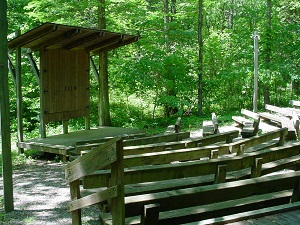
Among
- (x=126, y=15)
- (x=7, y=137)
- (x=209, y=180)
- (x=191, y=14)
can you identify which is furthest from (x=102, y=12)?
(x=209, y=180)

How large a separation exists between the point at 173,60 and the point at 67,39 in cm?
679

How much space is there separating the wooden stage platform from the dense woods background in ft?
13.4

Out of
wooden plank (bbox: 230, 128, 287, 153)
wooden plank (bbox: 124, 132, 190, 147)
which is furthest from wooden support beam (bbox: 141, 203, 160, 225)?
wooden plank (bbox: 124, 132, 190, 147)

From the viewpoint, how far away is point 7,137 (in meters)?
5.41

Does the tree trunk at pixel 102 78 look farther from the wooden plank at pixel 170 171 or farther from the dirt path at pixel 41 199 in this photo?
the wooden plank at pixel 170 171

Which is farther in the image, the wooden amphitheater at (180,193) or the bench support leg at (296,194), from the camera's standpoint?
the bench support leg at (296,194)

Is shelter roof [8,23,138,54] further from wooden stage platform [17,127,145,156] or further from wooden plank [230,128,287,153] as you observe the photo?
wooden plank [230,128,287,153]

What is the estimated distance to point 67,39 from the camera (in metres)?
10.1

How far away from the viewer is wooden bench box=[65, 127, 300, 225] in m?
2.84

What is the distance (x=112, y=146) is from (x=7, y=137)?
3248mm

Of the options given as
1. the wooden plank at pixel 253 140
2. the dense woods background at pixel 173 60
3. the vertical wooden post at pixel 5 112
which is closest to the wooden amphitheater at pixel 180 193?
the wooden plank at pixel 253 140

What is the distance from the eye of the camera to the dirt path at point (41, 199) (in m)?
5.17

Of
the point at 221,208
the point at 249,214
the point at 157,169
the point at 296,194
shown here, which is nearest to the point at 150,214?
the point at 221,208

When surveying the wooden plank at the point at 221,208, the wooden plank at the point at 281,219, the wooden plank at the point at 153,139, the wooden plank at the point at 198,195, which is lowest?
the wooden plank at the point at 281,219
